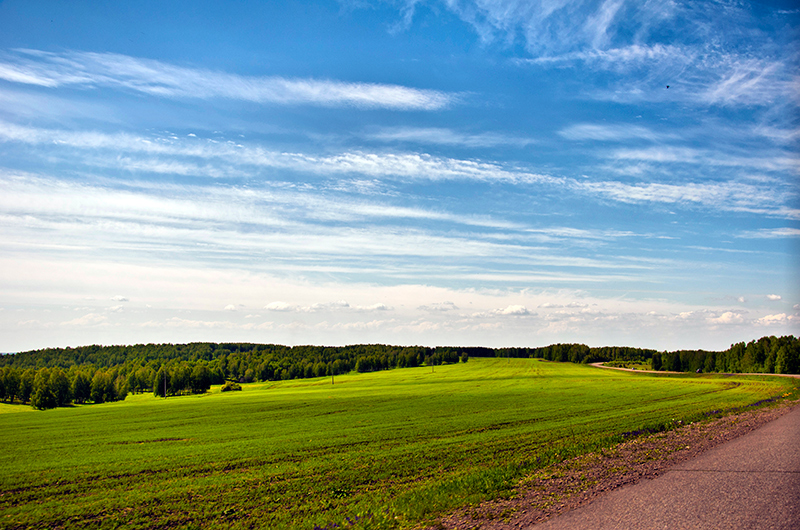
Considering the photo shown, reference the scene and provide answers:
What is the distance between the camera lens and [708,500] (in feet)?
40.2

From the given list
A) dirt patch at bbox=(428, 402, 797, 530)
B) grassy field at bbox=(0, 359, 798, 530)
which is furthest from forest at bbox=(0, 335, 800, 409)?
dirt patch at bbox=(428, 402, 797, 530)

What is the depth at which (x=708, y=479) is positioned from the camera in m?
14.4

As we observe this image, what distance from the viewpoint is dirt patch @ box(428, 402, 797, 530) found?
1200 centimetres

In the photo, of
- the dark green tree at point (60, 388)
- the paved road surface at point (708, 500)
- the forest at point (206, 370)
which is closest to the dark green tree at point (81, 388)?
the forest at point (206, 370)

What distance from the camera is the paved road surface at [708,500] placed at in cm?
1077

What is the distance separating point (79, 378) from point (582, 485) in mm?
136218

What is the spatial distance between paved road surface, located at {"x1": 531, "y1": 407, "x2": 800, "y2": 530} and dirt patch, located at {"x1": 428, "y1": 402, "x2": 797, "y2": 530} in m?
0.63

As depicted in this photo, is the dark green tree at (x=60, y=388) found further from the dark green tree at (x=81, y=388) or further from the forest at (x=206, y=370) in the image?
the dark green tree at (x=81, y=388)

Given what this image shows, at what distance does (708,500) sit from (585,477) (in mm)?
4023

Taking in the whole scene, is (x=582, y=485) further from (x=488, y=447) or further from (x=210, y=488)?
(x=210, y=488)

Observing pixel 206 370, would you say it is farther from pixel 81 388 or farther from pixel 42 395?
pixel 42 395

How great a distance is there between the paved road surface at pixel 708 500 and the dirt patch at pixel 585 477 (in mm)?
632

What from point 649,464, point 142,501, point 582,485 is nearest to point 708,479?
point 649,464

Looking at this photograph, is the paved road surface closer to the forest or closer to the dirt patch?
the dirt patch
